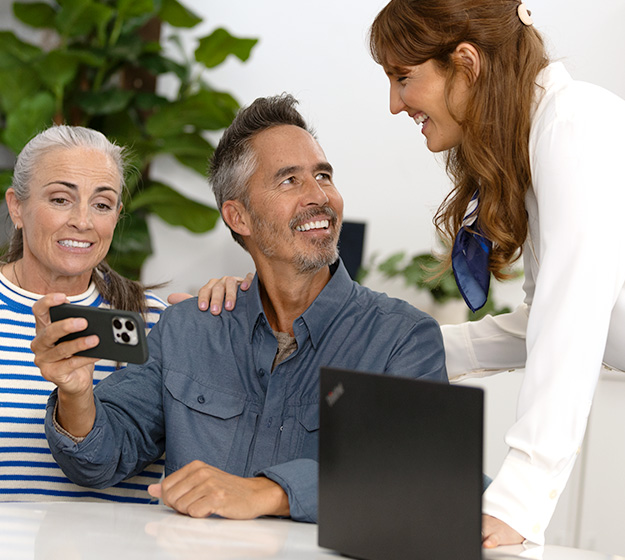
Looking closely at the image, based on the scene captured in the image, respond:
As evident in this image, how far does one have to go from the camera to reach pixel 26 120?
3.67 m

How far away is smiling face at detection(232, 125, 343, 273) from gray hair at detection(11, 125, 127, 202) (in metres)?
0.38

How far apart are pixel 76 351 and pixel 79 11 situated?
292 cm

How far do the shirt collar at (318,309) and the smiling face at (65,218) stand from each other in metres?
0.40

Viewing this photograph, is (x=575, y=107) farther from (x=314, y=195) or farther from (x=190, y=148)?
(x=190, y=148)

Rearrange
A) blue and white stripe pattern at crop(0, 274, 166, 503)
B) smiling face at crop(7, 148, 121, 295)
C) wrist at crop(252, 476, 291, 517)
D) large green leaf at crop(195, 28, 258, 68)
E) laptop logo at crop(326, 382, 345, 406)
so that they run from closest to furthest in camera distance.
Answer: laptop logo at crop(326, 382, 345, 406)
wrist at crop(252, 476, 291, 517)
blue and white stripe pattern at crop(0, 274, 166, 503)
smiling face at crop(7, 148, 121, 295)
large green leaf at crop(195, 28, 258, 68)

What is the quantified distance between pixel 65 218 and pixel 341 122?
246cm

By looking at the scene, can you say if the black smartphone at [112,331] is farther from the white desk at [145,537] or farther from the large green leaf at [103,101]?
the large green leaf at [103,101]

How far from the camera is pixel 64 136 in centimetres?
188

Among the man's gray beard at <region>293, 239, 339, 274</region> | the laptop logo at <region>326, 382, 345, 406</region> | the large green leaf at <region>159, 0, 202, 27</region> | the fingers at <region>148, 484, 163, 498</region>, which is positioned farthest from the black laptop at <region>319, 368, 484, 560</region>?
the large green leaf at <region>159, 0, 202, 27</region>

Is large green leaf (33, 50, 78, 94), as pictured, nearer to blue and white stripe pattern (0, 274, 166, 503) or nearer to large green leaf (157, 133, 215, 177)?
large green leaf (157, 133, 215, 177)

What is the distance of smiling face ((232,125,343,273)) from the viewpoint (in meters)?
1.78

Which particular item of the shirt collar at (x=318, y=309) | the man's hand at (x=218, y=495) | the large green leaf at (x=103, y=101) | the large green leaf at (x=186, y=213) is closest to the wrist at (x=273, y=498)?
the man's hand at (x=218, y=495)

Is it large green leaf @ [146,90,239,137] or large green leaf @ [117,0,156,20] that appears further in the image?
large green leaf @ [146,90,239,137]

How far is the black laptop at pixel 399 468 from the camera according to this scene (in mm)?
871
